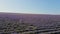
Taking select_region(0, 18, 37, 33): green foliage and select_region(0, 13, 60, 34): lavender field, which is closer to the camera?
select_region(0, 13, 60, 34): lavender field

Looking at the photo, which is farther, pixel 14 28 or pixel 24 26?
pixel 24 26

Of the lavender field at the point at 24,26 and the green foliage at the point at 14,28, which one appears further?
the green foliage at the point at 14,28
